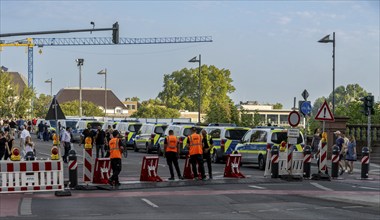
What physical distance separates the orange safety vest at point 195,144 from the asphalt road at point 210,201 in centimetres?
99

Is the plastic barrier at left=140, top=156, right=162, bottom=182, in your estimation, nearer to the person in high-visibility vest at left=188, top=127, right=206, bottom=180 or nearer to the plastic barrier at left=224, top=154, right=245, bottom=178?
the person in high-visibility vest at left=188, top=127, right=206, bottom=180

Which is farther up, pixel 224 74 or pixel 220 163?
pixel 224 74

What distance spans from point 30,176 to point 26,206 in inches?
119

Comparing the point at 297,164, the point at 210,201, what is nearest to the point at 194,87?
the point at 297,164

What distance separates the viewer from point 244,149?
112 feet

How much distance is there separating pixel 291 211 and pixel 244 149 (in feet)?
51.8

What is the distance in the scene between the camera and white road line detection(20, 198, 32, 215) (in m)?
17.3

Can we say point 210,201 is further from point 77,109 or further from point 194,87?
point 77,109

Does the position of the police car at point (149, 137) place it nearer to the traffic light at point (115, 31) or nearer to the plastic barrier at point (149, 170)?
the traffic light at point (115, 31)

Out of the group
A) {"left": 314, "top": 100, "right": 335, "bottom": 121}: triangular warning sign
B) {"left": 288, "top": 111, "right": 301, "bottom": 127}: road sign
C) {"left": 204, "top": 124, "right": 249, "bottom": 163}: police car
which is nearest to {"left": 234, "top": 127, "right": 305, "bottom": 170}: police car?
{"left": 204, "top": 124, "right": 249, "bottom": 163}: police car

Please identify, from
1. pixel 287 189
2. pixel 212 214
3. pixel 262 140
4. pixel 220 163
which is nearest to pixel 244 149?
pixel 262 140

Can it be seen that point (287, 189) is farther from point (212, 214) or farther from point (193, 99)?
point (193, 99)

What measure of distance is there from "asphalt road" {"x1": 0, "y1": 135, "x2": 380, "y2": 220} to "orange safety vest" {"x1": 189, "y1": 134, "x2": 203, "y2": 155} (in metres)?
0.99

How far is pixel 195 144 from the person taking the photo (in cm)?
2605
